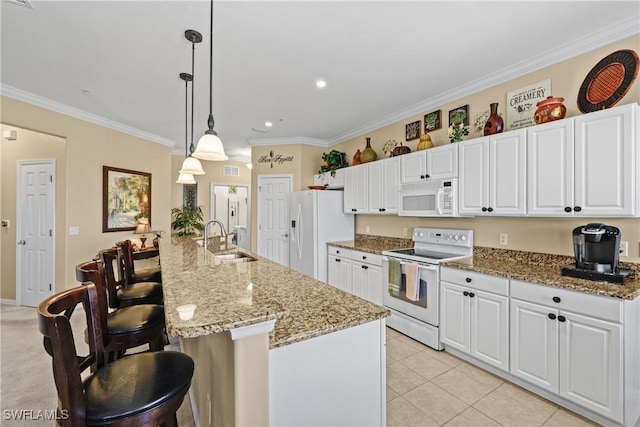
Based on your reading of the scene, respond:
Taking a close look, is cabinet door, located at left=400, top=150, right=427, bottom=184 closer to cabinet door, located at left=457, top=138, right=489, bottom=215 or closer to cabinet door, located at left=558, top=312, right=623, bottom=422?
cabinet door, located at left=457, top=138, right=489, bottom=215

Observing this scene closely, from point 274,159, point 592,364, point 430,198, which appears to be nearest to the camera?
point 592,364

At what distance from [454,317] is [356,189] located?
7.52 feet

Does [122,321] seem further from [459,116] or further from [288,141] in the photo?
[288,141]

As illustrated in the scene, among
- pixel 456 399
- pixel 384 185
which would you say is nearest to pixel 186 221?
pixel 384 185

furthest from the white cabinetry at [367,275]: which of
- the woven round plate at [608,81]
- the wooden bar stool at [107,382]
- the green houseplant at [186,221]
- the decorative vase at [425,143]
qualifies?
the green houseplant at [186,221]

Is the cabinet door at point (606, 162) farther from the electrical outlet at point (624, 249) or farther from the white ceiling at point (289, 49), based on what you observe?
the white ceiling at point (289, 49)

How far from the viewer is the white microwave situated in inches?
118

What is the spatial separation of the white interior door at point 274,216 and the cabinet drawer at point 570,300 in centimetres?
379

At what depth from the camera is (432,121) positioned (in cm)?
359

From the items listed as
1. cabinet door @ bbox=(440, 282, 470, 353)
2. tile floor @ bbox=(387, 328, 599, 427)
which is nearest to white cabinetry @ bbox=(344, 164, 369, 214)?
cabinet door @ bbox=(440, 282, 470, 353)

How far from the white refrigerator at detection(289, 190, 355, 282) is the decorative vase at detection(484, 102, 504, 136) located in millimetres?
2425

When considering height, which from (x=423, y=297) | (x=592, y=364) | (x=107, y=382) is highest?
(x=107, y=382)

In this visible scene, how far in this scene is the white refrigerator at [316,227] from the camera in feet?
15.0

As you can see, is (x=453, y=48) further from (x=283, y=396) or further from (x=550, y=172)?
(x=283, y=396)
